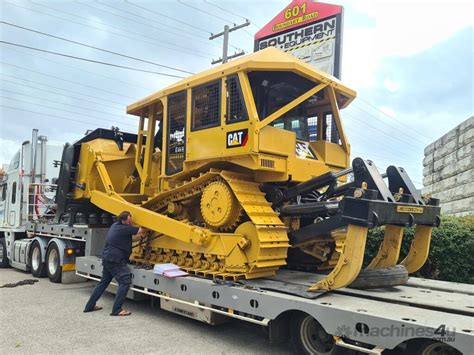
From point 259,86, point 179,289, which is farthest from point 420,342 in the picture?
point 259,86

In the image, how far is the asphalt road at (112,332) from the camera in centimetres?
519

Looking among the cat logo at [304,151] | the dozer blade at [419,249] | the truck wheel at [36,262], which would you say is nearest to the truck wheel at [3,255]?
the truck wheel at [36,262]

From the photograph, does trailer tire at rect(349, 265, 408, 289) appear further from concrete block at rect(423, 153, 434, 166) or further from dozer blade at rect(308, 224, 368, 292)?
concrete block at rect(423, 153, 434, 166)

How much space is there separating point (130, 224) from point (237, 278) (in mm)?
2248

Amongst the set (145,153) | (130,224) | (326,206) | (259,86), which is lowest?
(130,224)

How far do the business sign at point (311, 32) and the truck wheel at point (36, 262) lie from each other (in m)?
9.93

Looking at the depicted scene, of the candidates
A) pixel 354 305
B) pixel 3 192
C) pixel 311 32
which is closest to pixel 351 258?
pixel 354 305

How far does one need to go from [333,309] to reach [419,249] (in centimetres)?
220

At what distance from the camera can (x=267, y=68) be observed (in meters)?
5.92

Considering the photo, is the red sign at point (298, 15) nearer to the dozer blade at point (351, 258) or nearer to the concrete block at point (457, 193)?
the concrete block at point (457, 193)

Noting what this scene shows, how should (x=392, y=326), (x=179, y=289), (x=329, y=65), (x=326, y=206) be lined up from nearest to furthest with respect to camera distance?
(x=392, y=326) → (x=326, y=206) → (x=179, y=289) → (x=329, y=65)

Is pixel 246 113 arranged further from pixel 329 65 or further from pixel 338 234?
pixel 329 65

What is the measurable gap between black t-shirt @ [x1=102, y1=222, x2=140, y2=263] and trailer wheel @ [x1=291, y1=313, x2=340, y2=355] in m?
3.24

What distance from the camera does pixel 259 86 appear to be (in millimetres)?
6355
